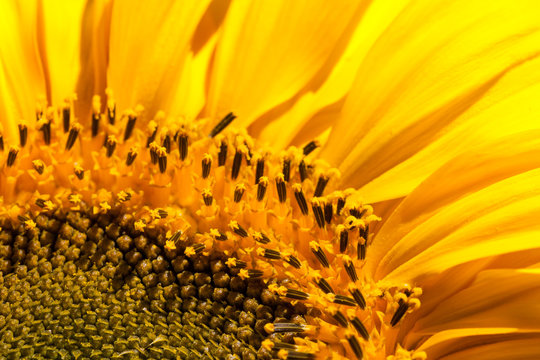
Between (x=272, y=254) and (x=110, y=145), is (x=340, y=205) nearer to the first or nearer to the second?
(x=272, y=254)

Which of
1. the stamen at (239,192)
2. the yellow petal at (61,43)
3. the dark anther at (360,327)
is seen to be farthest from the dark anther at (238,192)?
the yellow petal at (61,43)

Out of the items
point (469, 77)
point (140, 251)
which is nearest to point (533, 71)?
point (469, 77)

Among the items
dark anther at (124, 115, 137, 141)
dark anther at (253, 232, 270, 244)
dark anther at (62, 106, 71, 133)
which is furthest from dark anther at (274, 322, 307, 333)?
dark anther at (62, 106, 71, 133)

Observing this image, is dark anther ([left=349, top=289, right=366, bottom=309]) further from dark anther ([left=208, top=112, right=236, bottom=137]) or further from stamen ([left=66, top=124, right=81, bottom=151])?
stamen ([left=66, top=124, right=81, bottom=151])

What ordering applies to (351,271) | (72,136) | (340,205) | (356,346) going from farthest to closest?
(72,136)
(340,205)
(351,271)
(356,346)

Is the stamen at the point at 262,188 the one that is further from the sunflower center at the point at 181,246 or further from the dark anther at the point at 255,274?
the dark anther at the point at 255,274

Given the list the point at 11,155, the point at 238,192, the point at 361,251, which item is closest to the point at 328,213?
the point at 361,251
